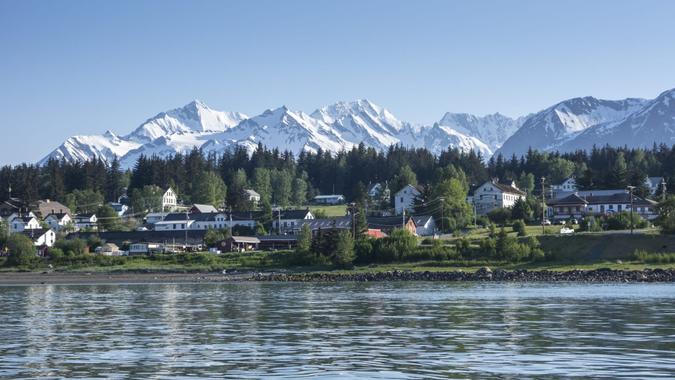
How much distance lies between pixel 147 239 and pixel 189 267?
3487cm

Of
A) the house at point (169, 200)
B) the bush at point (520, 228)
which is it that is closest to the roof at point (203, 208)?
the house at point (169, 200)

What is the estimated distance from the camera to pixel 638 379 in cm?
2358

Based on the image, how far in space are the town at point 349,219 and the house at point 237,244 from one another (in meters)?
0.14

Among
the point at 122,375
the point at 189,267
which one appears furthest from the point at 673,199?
the point at 122,375

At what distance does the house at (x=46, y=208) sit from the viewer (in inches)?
6890

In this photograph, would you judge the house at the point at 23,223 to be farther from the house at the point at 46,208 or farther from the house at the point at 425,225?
the house at the point at 425,225

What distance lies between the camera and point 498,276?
82000 millimetres

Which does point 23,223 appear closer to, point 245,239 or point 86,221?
point 86,221

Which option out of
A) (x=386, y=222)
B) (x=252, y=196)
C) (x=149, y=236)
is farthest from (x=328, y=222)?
(x=252, y=196)

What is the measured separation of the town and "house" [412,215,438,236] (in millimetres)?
177

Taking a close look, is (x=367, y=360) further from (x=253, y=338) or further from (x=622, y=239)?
(x=622, y=239)

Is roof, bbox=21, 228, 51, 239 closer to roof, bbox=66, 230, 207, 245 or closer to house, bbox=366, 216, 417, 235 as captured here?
roof, bbox=66, 230, 207, 245

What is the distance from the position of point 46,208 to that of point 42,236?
3894cm

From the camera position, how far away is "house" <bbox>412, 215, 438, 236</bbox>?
441ft
